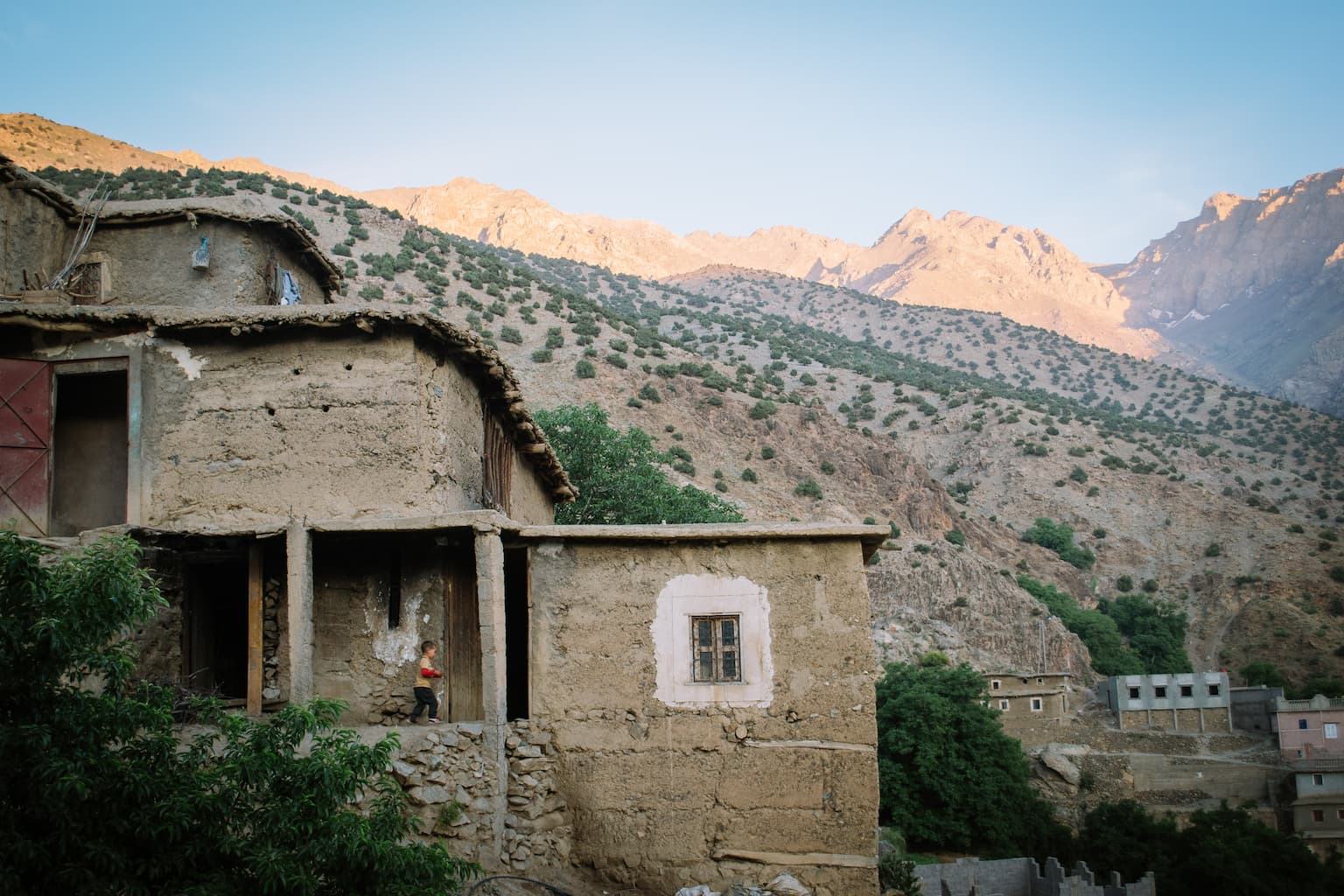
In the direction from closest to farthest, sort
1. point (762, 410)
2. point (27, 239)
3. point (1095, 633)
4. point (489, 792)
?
point (489, 792) → point (27, 239) → point (1095, 633) → point (762, 410)

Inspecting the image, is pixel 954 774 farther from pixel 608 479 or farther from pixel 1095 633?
pixel 1095 633

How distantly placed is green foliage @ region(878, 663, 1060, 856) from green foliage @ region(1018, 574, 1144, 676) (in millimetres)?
15102

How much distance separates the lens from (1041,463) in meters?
73.1

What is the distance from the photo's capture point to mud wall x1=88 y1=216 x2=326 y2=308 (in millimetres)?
17266

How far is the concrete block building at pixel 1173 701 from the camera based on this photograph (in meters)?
52.3

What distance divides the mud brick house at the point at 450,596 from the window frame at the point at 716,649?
0.02 metres

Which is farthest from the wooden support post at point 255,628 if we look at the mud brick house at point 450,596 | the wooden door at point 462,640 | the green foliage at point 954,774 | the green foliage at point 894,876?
the green foliage at point 954,774

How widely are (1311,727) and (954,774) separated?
19162 millimetres

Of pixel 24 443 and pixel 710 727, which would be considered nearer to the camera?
pixel 710 727

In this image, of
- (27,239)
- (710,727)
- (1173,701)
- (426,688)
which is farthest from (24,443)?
(1173,701)

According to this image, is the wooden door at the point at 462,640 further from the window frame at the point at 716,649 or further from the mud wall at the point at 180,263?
the mud wall at the point at 180,263

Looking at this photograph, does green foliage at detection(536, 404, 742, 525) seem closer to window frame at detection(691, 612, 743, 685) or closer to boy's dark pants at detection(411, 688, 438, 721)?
boy's dark pants at detection(411, 688, 438, 721)

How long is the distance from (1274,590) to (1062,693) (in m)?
21.4

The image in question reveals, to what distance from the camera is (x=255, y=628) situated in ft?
45.7
